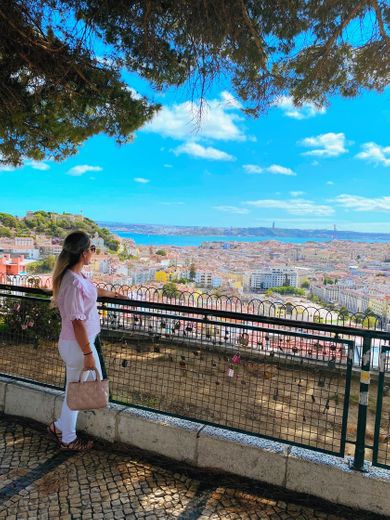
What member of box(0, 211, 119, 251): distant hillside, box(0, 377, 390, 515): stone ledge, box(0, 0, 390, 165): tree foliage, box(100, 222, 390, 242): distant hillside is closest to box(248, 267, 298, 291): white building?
box(0, 211, 119, 251): distant hillside

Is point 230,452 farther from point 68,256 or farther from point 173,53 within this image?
point 173,53

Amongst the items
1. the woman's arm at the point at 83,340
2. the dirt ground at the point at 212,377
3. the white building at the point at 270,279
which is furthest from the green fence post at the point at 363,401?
the white building at the point at 270,279

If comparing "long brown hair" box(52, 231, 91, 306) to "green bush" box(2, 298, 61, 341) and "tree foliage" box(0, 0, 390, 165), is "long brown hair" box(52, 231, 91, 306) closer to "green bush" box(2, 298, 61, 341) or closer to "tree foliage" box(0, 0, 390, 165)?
"green bush" box(2, 298, 61, 341)

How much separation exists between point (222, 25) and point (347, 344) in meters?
3.16

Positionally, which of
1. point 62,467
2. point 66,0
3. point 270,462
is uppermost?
point 66,0

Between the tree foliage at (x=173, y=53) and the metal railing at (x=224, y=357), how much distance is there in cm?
272

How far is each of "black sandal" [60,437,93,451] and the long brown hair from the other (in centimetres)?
113

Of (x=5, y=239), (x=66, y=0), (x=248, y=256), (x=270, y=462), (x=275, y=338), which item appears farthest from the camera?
(x=248, y=256)

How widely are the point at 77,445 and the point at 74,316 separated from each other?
42.7 inches

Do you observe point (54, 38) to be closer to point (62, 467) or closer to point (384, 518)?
point (62, 467)

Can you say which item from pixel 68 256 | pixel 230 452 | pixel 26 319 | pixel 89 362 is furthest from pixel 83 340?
pixel 26 319

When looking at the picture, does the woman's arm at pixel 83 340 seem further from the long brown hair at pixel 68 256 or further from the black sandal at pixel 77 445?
the black sandal at pixel 77 445

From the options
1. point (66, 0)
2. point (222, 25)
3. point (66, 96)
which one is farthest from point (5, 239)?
point (222, 25)

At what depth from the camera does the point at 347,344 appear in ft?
8.52
